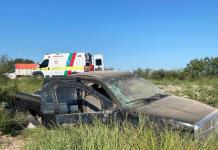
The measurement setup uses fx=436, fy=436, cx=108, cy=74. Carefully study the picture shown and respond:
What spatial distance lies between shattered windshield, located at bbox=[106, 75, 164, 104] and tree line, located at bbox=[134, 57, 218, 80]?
23.4 m

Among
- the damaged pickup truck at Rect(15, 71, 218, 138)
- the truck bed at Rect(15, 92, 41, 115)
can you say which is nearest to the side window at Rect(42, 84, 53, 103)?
the damaged pickup truck at Rect(15, 71, 218, 138)

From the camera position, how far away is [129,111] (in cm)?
747

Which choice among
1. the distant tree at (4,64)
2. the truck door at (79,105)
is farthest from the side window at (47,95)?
the distant tree at (4,64)

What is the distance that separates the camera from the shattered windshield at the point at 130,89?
7977 millimetres

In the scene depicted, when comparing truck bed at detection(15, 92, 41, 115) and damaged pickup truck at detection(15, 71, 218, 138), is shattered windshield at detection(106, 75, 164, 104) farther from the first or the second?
truck bed at detection(15, 92, 41, 115)

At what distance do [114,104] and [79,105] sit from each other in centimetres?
83

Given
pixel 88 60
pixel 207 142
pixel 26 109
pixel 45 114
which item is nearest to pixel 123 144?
pixel 207 142

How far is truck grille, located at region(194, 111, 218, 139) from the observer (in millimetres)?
6641

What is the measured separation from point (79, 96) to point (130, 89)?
985 millimetres

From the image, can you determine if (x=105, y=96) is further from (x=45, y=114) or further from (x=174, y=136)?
(x=174, y=136)

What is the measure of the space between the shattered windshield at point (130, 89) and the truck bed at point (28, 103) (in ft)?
6.83

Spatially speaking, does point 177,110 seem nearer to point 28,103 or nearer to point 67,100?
point 67,100

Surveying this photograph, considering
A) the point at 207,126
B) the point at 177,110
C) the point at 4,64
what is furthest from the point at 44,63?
the point at 207,126

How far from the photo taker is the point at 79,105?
8250 millimetres
